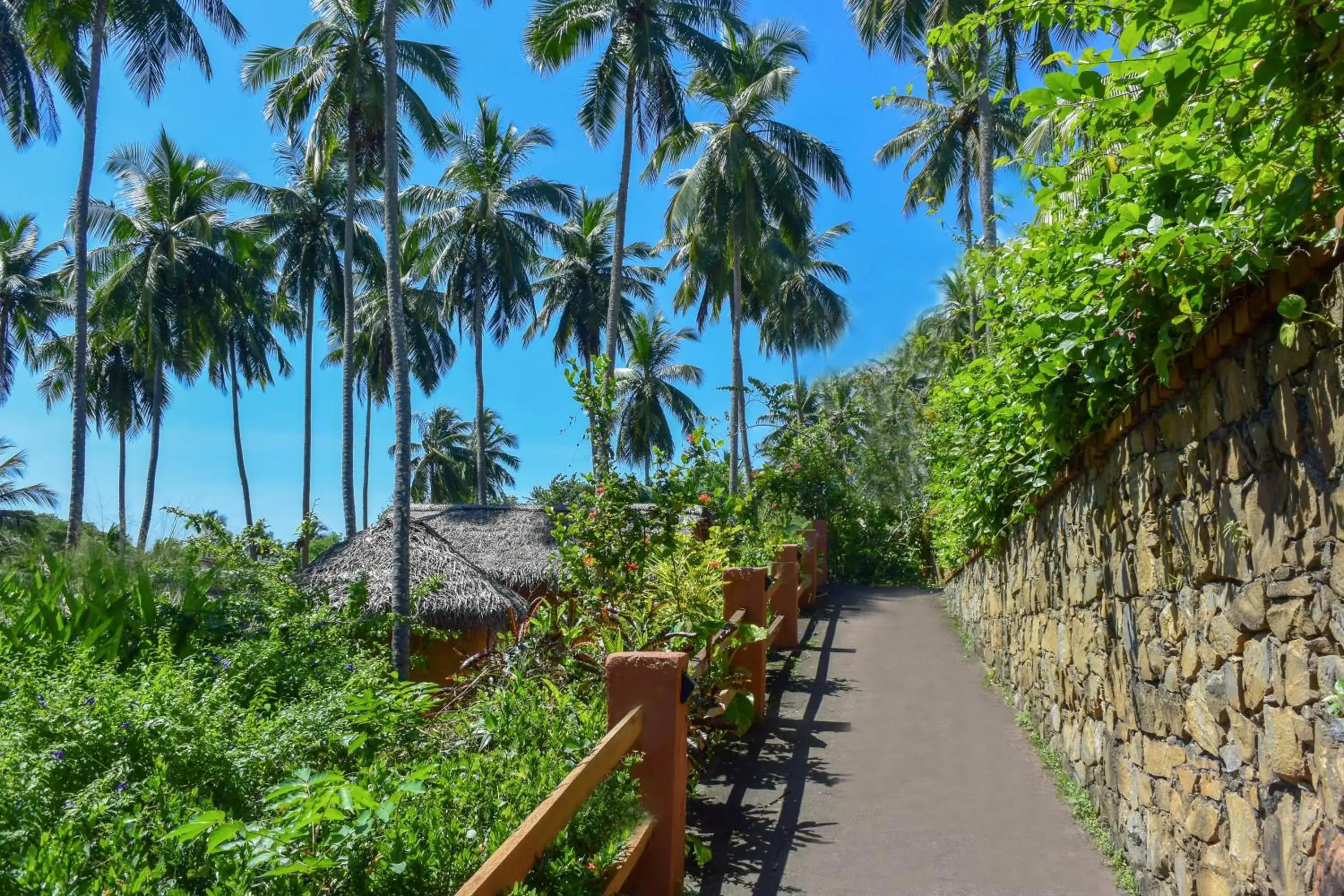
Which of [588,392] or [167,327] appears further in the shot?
[167,327]

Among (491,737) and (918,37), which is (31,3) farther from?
(491,737)

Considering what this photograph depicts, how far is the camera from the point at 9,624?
7.11 metres

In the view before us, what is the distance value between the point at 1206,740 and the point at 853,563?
1881 centimetres

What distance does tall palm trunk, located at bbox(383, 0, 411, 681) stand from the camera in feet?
43.7

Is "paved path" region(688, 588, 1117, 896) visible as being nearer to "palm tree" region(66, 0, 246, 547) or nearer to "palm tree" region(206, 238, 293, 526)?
"palm tree" region(66, 0, 246, 547)

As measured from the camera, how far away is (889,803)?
5.45 metres

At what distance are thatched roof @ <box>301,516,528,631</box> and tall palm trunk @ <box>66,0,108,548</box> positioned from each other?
24.1ft

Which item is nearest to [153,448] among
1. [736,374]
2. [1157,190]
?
[736,374]

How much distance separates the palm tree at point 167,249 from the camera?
27797 millimetres

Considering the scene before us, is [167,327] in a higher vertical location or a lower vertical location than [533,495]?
higher

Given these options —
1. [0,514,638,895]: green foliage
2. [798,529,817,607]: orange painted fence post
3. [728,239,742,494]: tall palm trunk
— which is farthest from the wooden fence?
[728,239,742,494]: tall palm trunk

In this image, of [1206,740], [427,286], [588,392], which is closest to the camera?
[1206,740]

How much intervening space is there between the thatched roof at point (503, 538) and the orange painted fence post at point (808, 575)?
14.4 feet

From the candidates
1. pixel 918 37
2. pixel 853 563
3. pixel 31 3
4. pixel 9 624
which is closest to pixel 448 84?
pixel 31 3
